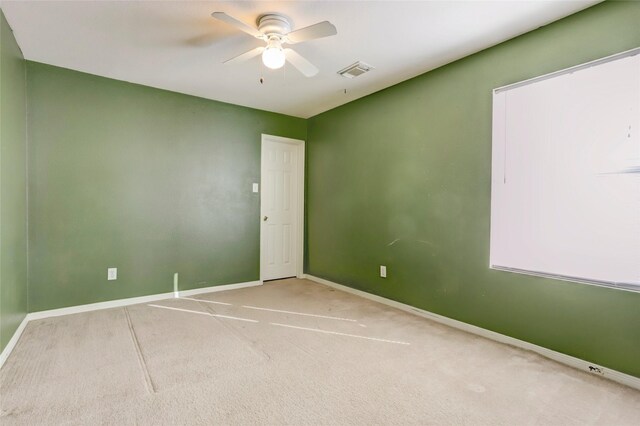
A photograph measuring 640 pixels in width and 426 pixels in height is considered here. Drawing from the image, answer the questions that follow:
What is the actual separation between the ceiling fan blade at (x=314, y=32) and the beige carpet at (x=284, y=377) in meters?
2.23

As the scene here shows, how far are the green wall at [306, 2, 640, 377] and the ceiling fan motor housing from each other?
1.65m

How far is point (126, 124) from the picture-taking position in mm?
3578

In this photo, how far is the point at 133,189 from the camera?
363 centimetres

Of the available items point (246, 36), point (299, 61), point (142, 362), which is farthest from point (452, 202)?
point (142, 362)

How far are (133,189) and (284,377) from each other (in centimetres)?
277

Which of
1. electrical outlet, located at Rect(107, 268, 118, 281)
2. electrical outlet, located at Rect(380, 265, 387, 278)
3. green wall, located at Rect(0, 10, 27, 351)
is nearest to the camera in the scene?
green wall, located at Rect(0, 10, 27, 351)

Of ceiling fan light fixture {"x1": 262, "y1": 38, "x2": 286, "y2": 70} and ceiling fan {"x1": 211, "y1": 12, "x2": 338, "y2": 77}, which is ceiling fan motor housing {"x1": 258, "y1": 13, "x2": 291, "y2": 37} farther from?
ceiling fan light fixture {"x1": 262, "y1": 38, "x2": 286, "y2": 70}

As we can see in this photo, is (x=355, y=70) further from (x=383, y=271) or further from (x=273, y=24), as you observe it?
(x=383, y=271)

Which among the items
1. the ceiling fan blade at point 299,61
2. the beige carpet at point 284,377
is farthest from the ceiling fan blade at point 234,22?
the beige carpet at point 284,377

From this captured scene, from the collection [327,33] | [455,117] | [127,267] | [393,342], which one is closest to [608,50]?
[455,117]

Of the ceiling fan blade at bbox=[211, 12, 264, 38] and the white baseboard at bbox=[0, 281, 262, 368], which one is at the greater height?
the ceiling fan blade at bbox=[211, 12, 264, 38]

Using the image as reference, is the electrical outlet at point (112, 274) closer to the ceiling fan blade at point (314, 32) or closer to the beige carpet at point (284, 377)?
the beige carpet at point (284, 377)

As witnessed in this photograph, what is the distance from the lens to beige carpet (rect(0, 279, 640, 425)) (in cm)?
172

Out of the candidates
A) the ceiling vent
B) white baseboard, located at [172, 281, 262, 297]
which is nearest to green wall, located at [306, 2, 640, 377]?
the ceiling vent
